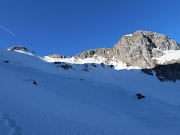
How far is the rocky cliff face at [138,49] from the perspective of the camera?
89.3m

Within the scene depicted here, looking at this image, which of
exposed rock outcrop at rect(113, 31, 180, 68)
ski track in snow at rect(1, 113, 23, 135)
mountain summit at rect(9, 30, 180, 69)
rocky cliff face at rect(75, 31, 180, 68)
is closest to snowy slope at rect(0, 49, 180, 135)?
ski track in snow at rect(1, 113, 23, 135)

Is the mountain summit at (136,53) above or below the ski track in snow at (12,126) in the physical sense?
above

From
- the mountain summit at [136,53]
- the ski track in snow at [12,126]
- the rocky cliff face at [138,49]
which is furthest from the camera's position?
the rocky cliff face at [138,49]

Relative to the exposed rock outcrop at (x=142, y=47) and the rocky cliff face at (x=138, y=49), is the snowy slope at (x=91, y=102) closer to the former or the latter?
the exposed rock outcrop at (x=142, y=47)

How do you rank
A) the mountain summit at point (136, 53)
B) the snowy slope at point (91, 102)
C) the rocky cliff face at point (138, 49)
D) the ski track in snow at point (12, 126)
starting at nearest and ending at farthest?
the ski track in snow at point (12, 126) → the snowy slope at point (91, 102) → the mountain summit at point (136, 53) → the rocky cliff face at point (138, 49)

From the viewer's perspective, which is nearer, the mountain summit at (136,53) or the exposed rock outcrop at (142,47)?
the mountain summit at (136,53)

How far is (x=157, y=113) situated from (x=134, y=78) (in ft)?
149

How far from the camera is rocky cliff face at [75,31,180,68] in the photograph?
293 ft

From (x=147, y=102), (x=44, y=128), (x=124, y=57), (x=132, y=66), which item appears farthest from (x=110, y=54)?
(x=44, y=128)

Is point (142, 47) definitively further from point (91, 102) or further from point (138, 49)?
point (91, 102)

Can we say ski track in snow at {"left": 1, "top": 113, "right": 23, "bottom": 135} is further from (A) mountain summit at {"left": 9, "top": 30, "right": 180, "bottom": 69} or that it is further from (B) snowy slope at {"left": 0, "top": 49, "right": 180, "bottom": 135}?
(A) mountain summit at {"left": 9, "top": 30, "right": 180, "bottom": 69}

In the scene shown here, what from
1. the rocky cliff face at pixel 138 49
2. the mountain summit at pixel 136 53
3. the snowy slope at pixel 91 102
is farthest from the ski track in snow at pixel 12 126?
the rocky cliff face at pixel 138 49

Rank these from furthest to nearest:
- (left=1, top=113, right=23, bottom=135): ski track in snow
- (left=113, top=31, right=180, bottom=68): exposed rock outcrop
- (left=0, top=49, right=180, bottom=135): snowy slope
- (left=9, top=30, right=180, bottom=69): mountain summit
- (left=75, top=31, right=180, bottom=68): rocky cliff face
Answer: (left=75, top=31, right=180, bottom=68): rocky cliff face
(left=113, top=31, right=180, bottom=68): exposed rock outcrop
(left=9, top=30, right=180, bottom=69): mountain summit
(left=0, top=49, right=180, bottom=135): snowy slope
(left=1, top=113, right=23, bottom=135): ski track in snow

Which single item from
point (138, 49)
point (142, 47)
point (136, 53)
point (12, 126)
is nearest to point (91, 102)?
point (12, 126)
